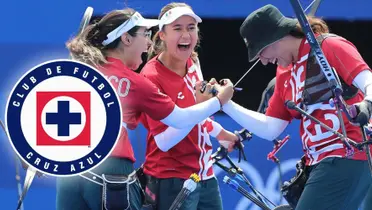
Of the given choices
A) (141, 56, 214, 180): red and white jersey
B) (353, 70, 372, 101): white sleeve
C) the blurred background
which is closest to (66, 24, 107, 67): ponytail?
(141, 56, 214, 180): red and white jersey

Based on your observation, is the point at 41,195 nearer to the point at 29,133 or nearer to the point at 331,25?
the point at 29,133

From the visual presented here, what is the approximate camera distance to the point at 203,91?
5.09m

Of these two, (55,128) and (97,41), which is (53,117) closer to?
(55,128)

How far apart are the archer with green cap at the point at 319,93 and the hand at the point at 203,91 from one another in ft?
1.20

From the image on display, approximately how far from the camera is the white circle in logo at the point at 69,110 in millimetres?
5184

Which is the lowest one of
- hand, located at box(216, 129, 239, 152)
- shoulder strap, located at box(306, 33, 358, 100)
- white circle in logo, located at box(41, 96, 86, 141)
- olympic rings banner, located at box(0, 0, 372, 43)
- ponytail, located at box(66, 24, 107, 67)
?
hand, located at box(216, 129, 239, 152)

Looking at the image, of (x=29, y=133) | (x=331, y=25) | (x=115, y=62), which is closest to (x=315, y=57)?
(x=115, y=62)

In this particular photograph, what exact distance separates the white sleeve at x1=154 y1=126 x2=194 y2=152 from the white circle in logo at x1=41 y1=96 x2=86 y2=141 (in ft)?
1.42

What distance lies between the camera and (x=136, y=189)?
4781 mm

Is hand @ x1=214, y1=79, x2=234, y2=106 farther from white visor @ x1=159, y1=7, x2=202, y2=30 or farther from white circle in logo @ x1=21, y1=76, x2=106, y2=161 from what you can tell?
white circle in logo @ x1=21, y1=76, x2=106, y2=161

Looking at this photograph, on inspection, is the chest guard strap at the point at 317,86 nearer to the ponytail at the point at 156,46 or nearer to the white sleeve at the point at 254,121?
the white sleeve at the point at 254,121

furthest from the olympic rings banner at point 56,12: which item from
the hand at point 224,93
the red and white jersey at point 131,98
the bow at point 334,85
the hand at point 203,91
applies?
the bow at point 334,85

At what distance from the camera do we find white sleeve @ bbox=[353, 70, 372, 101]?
14.2 feet

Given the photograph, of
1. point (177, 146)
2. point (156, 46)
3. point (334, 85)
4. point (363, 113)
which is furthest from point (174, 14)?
point (363, 113)
